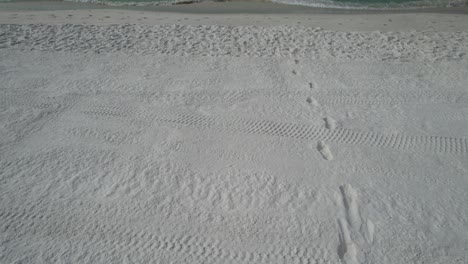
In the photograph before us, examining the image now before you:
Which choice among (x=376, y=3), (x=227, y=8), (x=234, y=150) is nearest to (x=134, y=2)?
(x=227, y=8)

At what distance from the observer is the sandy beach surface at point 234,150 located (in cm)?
279

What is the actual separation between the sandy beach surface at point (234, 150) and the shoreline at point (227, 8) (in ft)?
13.7

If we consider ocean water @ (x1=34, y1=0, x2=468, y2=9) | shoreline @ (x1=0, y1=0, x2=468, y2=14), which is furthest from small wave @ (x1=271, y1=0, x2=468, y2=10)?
shoreline @ (x1=0, y1=0, x2=468, y2=14)

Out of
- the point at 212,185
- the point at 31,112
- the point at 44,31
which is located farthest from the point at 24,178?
the point at 44,31

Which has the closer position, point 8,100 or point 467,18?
point 8,100

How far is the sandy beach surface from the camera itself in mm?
2791

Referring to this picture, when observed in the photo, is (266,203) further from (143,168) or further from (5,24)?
(5,24)

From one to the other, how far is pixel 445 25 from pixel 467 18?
1.35m

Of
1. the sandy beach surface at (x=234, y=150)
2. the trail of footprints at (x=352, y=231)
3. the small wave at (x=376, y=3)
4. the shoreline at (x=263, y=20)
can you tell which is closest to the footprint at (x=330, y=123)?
the sandy beach surface at (x=234, y=150)

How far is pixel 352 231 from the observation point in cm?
285

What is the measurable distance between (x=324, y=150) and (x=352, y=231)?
3.49 ft

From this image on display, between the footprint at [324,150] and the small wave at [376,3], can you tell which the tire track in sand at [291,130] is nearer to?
the footprint at [324,150]

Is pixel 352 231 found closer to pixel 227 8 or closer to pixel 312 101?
pixel 312 101

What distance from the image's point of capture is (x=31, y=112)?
174 inches
